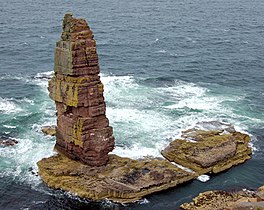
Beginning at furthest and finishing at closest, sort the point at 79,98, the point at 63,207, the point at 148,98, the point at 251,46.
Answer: the point at 251,46 < the point at 148,98 < the point at 79,98 < the point at 63,207

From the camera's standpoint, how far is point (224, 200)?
75.5m

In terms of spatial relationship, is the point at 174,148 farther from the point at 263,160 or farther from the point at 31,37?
the point at 31,37

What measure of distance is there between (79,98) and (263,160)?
3610 cm

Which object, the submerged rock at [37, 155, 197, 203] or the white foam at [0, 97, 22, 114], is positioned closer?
the submerged rock at [37, 155, 197, 203]

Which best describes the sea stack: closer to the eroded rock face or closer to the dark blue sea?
the dark blue sea

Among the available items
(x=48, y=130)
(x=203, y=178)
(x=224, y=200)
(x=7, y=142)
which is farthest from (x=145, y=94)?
(x=224, y=200)

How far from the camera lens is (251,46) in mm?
167125

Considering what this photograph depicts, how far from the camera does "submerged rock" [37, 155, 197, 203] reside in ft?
250

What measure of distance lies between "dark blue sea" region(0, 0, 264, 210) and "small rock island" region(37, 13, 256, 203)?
6.45 feet

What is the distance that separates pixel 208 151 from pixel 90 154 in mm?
21981

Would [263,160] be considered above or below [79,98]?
below

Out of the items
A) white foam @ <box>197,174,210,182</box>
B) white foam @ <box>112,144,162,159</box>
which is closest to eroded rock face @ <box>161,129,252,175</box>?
white foam @ <box>197,174,210,182</box>

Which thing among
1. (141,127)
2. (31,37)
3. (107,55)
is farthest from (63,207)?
(31,37)

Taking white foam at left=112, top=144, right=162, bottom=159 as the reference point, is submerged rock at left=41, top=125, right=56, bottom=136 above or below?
above
